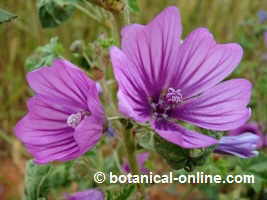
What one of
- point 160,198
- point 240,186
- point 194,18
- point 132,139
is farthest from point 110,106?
point 194,18

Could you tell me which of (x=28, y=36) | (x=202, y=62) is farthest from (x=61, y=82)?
(x=28, y=36)

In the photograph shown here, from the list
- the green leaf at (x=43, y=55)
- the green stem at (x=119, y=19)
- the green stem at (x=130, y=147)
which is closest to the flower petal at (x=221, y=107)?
the green stem at (x=130, y=147)

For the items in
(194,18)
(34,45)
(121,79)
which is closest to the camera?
(121,79)

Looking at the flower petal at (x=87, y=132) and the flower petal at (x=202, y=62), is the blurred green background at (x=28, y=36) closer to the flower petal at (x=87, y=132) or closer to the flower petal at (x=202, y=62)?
the flower petal at (x=202, y=62)

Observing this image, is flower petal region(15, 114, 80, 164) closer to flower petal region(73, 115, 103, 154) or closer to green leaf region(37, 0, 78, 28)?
flower petal region(73, 115, 103, 154)

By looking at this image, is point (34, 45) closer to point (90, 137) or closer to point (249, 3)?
point (249, 3)
